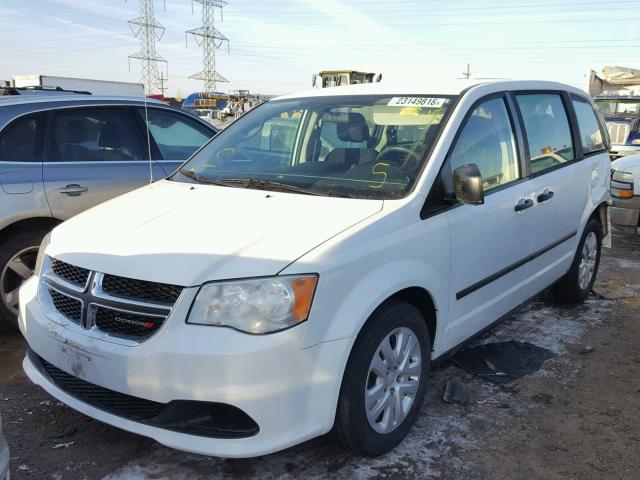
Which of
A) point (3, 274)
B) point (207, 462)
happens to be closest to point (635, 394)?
point (207, 462)

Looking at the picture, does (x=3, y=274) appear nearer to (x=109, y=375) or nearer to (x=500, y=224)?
(x=109, y=375)

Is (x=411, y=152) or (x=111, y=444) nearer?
(x=111, y=444)

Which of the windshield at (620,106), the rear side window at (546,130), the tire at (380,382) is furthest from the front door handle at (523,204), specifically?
the windshield at (620,106)

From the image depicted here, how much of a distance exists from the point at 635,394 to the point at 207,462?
2561 millimetres

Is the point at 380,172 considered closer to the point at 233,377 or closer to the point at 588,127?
the point at 233,377

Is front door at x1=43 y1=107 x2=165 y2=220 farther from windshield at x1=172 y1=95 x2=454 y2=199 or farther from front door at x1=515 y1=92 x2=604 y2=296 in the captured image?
front door at x1=515 y1=92 x2=604 y2=296

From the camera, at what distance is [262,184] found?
3.29 m

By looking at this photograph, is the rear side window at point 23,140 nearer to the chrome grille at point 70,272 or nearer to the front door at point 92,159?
the front door at point 92,159

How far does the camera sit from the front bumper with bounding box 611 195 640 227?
23.6 feet

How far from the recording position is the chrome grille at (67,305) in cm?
262

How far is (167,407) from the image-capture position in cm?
237

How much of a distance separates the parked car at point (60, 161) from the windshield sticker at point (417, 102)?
87.9 inches

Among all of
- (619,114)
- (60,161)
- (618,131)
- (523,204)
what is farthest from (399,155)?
(619,114)

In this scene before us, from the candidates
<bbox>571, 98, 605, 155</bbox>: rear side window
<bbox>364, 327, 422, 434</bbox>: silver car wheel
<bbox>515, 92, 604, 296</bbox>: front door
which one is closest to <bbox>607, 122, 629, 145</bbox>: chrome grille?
<bbox>571, 98, 605, 155</bbox>: rear side window
